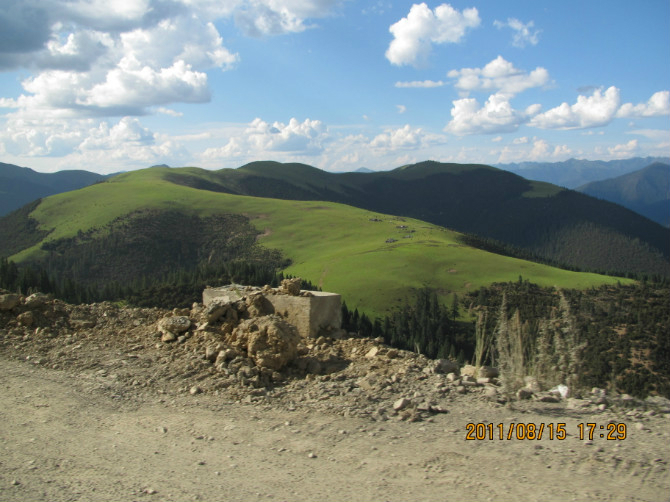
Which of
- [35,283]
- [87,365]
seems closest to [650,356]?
[87,365]

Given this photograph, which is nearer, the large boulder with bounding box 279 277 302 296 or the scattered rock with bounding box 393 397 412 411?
the scattered rock with bounding box 393 397 412 411

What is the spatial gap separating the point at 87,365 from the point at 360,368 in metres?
6.46

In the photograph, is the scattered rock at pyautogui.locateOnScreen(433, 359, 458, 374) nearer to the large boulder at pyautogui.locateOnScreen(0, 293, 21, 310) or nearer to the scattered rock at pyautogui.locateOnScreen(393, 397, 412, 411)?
the scattered rock at pyautogui.locateOnScreen(393, 397, 412, 411)

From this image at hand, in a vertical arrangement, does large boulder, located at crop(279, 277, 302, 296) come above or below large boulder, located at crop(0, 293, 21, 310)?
above

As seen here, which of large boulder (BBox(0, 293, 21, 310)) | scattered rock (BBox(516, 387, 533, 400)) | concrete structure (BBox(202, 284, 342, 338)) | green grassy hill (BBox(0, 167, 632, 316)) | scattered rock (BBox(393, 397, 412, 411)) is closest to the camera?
scattered rock (BBox(393, 397, 412, 411))

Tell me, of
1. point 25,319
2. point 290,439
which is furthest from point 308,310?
point 25,319

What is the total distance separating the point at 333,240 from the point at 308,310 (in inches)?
4714

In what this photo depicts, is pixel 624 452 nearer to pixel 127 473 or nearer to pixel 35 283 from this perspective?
pixel 127 473

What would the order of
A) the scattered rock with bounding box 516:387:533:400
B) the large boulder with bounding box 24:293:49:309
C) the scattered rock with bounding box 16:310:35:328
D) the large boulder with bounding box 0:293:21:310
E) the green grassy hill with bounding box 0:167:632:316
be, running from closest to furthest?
the scattered rock with bounding box 516:387:533:400
the scattered rock with bounding box 16:310:35:328
the large boulder with bounding box 0:293:21:310
the large boulder with bounding box 24:293:49:309
the green grassy hill with bounding box 0:167:632:316

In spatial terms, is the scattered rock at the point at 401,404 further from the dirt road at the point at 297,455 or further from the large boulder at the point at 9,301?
the large boulder at the point at 9,301

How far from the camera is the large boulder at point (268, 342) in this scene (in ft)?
35.5

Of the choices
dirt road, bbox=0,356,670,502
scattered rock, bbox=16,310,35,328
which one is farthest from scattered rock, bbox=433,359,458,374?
scattered rock, bbox=16,310,35,328

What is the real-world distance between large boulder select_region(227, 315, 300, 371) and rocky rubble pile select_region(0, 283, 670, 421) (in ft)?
0.07

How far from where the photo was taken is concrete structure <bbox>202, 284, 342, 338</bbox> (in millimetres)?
13258
